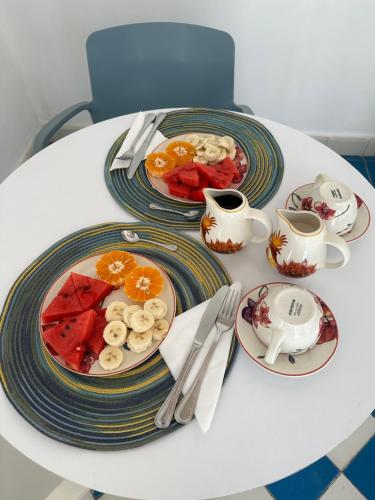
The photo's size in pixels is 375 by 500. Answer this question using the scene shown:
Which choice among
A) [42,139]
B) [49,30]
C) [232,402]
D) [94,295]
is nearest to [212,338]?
[232,402]

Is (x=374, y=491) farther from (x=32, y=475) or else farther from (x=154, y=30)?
(x=154, y=30)

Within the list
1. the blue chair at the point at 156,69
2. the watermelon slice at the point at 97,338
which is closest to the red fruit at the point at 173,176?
the watermelon slice at the point at 97,338

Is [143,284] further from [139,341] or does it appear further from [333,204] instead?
[333,204]

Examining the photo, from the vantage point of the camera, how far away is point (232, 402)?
581 mm

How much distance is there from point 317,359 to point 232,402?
5.6 inches

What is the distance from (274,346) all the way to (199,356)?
0.43 feet

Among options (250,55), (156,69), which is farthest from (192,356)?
(250,55)

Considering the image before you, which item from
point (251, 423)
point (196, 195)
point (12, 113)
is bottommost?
point (12, 113)

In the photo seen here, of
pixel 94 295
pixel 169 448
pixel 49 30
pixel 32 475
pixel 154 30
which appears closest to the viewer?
pixel 169 448

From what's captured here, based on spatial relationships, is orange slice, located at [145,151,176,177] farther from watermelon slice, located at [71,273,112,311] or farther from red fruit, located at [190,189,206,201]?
watermelon slice, located at [71,273,112,311]

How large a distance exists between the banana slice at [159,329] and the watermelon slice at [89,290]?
0.36 ft

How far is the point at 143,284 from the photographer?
67cm

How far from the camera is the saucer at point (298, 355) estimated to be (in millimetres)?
574

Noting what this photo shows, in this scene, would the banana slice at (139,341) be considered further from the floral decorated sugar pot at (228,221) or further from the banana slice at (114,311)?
the floral decorated sugar pot at (228,221)
